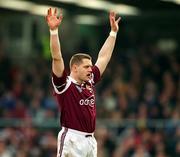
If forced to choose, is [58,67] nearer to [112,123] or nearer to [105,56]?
[105,56]

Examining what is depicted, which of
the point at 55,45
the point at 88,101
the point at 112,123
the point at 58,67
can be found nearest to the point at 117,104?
the point at 112,123

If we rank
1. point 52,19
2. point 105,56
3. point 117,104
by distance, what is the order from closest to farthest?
point 52,19 < point 105,56 < point 117,104

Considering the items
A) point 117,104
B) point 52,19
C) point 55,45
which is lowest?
point 117,104

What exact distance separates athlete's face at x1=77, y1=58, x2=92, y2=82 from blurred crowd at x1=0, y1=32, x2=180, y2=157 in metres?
7.07

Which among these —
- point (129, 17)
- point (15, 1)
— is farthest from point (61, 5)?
point (129, 17)

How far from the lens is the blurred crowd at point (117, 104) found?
56.6ft

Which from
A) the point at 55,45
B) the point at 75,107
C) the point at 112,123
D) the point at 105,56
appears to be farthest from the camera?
the point at 112,123

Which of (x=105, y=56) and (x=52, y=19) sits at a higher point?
(x=52, y=19)

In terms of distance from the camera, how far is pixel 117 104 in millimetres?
19625

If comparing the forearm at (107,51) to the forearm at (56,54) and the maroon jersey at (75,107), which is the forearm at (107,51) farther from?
the forearm at (56,54)

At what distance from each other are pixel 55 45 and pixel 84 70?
2.05 feet

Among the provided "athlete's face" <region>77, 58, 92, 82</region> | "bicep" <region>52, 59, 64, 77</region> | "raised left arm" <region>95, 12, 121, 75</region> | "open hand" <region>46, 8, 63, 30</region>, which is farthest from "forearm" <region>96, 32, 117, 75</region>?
"open hand" <region>46, 8, 63, 30</region>

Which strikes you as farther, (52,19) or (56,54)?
(52,19)

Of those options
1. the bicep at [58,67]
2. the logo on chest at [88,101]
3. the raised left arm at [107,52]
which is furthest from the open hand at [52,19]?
the raised left arm at [107,52]
